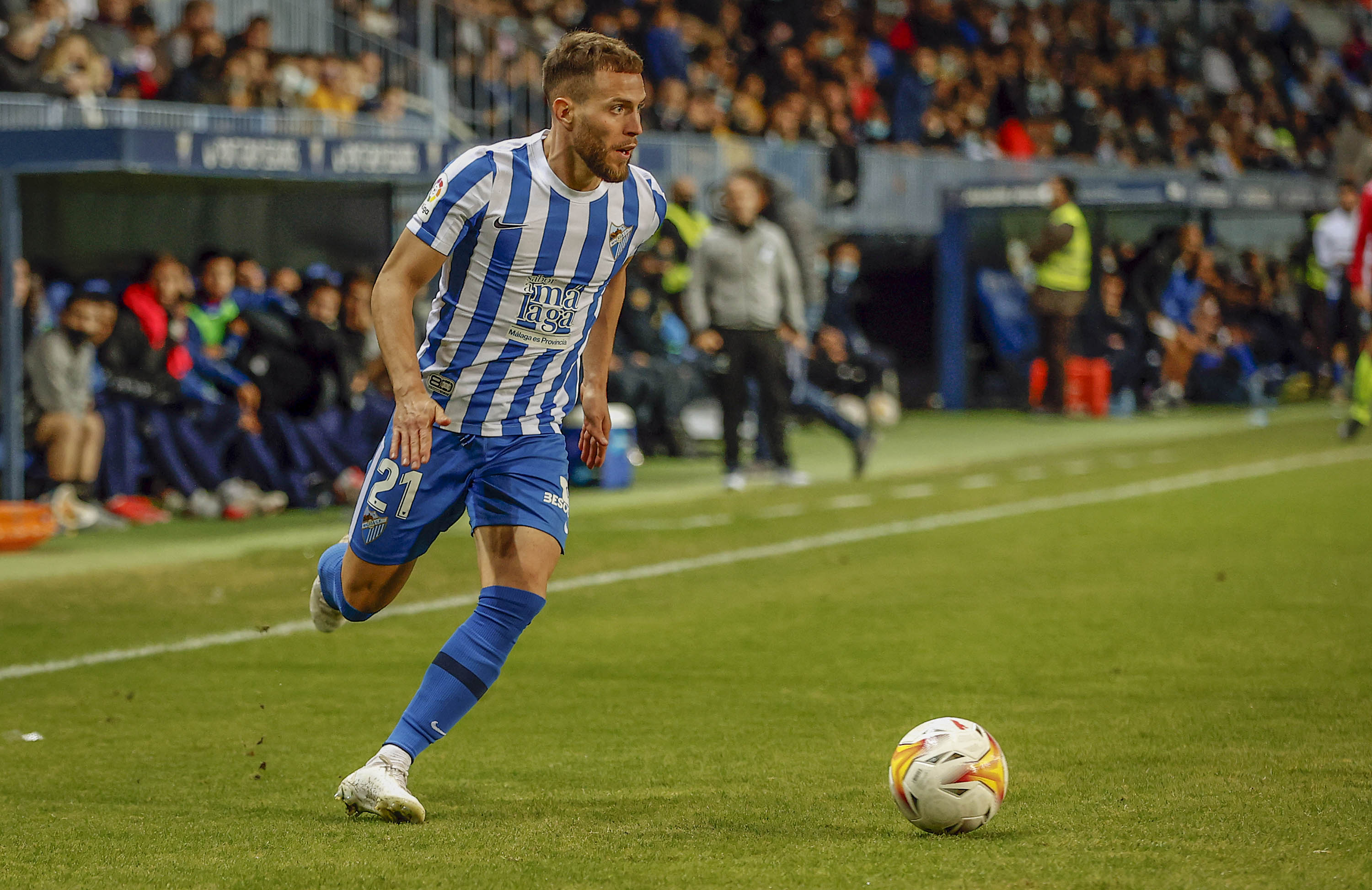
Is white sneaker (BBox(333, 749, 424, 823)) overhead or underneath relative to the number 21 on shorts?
underneath

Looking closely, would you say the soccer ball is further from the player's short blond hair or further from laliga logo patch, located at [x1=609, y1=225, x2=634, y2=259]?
the player's short blond hair

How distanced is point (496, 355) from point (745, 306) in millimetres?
8480

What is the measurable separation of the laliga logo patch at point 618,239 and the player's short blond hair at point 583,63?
0.41 meters

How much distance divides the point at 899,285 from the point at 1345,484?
993 cm

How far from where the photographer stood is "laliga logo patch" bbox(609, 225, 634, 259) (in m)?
5.18

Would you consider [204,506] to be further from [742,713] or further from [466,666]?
[466,666]

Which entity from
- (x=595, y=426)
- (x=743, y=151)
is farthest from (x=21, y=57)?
(x=595, y=426)

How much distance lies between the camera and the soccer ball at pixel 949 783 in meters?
4.45

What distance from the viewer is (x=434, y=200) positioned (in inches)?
193

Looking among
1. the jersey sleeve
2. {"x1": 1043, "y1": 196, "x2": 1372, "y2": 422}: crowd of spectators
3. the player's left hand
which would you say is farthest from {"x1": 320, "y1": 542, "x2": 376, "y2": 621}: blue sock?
{"x1": 1043, "y1": 196, "x2": 1372, "y2": 422}: crowd of spectators

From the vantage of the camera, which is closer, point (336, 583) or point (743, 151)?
point (336, 583)

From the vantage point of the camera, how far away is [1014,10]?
98.0 feet

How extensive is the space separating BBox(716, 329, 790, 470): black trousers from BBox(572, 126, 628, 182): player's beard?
8641 millimetres

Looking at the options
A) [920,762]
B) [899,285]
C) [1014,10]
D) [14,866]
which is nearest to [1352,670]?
[920,762]
